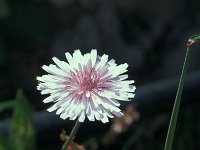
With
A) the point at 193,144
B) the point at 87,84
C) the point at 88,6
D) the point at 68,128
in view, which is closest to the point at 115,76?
the point at 87,84

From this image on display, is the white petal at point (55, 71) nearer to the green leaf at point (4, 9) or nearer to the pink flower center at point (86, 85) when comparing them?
the pink flower center at point (86, 85)

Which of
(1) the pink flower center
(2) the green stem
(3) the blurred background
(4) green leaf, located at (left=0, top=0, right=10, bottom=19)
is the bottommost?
(2) the green stem

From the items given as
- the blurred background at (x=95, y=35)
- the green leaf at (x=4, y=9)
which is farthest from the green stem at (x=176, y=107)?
the green leaf at (x=4, y=9)

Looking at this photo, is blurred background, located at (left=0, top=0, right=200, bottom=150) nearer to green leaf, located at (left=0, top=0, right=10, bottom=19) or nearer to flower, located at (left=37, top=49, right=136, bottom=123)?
green leaf, located at (left=0, top=0, right=10, bottom=19)

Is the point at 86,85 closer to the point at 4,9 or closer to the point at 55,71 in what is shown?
the point at 55,71

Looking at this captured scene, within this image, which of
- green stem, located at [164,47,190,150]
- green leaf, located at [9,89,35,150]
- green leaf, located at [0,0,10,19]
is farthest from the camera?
green leaf, located at [0,0,10,19]

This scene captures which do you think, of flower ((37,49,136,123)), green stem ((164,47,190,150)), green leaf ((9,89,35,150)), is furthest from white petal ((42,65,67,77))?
green leaf ((9,89,35,150))
